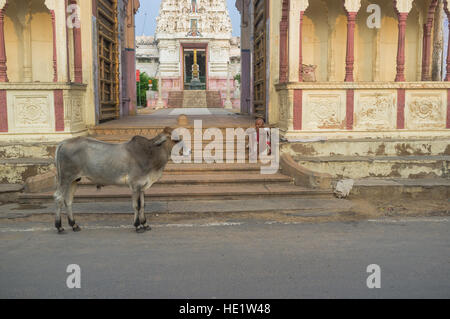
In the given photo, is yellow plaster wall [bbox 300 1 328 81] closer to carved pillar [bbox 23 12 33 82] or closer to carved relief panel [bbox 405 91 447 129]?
carved relief panel [bbox 405 91 447 129]

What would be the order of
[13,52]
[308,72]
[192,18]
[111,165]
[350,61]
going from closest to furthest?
[111,165]
[350,61]
[308,72]
[13,52]
[192,18]

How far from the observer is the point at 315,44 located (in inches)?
462

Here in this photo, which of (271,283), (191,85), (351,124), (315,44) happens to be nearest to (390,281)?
(271,283)

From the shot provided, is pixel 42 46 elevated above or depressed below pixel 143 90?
below

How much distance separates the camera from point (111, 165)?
5512 millimetres

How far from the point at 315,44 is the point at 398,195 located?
5335mm

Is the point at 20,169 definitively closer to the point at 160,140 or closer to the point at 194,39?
the point at 160,140

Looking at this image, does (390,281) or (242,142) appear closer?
(390,281)

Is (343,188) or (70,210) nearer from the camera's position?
(70,210)

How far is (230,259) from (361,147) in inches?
218

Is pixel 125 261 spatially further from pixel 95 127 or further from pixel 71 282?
pixel 95 127

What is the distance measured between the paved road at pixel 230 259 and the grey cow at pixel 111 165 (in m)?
0.48

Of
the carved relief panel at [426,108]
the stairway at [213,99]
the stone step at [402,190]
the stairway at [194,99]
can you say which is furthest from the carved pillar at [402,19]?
the stairway at [213,99]

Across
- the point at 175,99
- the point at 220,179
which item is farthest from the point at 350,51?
the point at 175,99
